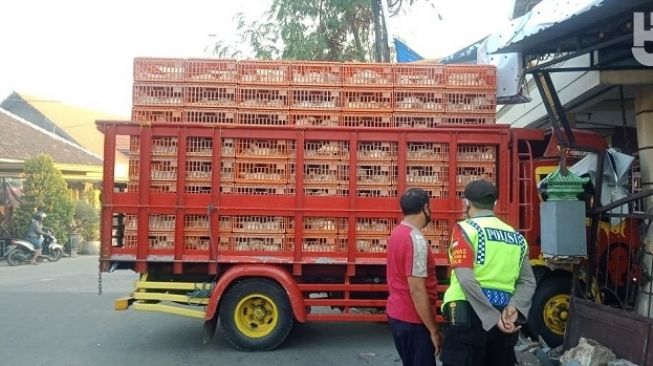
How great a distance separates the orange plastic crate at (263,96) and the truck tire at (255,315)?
1969 mm

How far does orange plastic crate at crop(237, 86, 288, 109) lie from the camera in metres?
6.80

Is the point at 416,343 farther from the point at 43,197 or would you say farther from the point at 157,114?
the point at 43,197

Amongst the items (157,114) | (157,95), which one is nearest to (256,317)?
(157,114)

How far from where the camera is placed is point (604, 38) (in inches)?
217

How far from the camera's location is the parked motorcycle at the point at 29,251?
1733 centimetres

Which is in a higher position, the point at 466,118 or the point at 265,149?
the point at 466,118

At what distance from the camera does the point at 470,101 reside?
6914 millimetres

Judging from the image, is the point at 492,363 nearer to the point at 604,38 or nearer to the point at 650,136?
the point at 604,38

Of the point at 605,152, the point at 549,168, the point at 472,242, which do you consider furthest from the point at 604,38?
the point at 472,242

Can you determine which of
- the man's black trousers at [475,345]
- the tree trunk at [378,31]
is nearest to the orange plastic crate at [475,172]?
the man's black trousers at [475,345]

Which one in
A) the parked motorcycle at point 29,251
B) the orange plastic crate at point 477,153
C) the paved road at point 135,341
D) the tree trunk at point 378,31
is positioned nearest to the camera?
the paved road at point 135,341

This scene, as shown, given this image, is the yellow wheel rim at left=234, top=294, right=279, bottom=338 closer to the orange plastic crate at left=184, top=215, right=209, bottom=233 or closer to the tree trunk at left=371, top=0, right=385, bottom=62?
the orange plastic crate at left=184, top=215, right=209, bottom=233

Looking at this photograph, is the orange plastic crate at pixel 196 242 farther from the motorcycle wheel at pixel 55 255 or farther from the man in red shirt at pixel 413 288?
the motorcycle wheel at pixel 55 255

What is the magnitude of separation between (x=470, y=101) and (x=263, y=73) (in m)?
2.40
